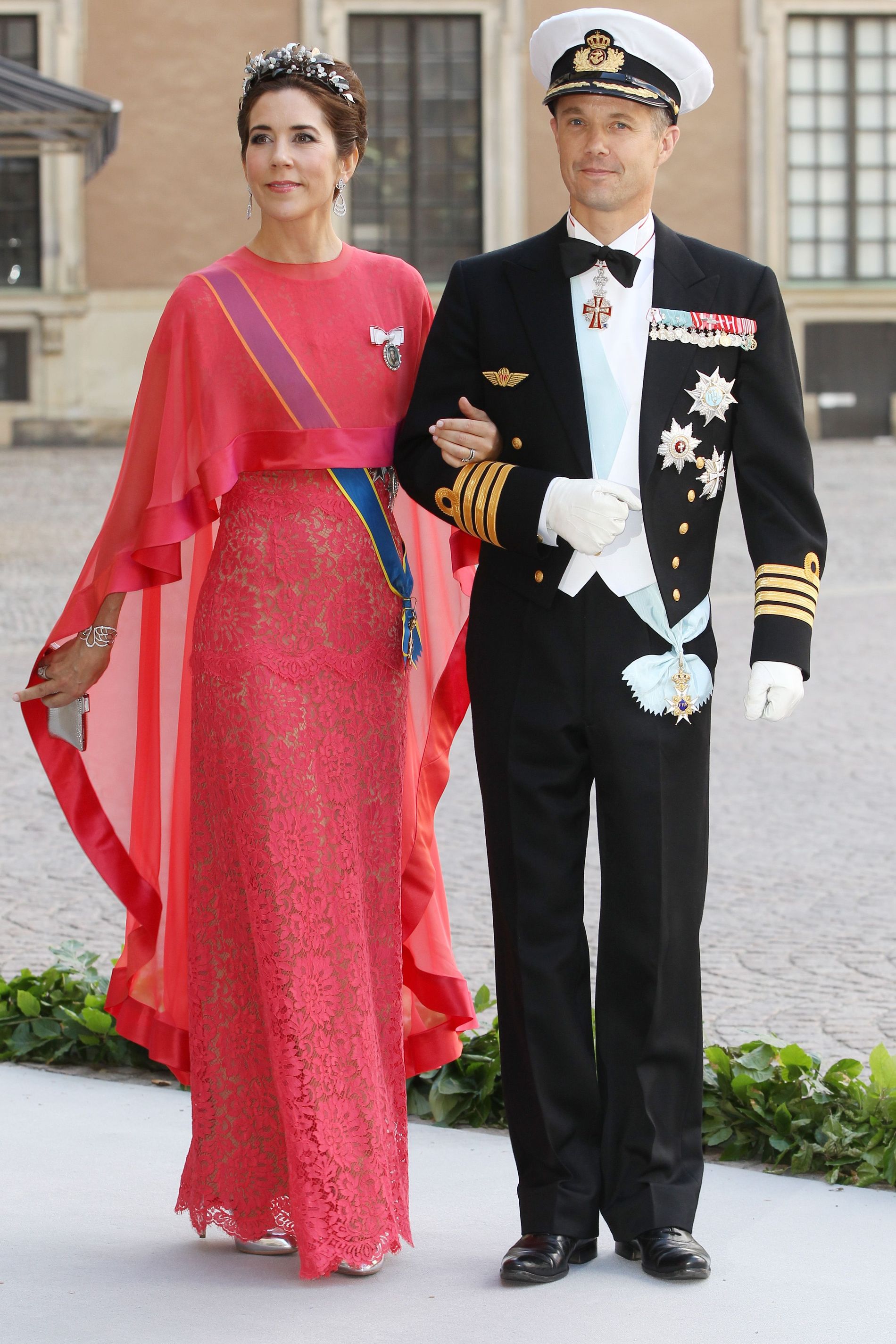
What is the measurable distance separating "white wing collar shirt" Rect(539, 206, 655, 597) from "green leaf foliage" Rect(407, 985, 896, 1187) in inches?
43.7

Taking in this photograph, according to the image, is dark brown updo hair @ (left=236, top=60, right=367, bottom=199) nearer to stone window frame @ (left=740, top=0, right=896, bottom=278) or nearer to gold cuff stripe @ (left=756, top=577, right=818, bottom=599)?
gold cuff stripe @ (left=756, top=577, right=818, bottom=599)

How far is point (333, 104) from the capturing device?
288 centimetres

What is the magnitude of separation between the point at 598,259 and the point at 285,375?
1.68 feet

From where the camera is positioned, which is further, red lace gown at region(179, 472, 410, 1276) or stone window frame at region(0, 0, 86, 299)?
stone window frame at region(0, 0, 86, 299)

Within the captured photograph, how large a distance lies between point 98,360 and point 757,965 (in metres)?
18.4

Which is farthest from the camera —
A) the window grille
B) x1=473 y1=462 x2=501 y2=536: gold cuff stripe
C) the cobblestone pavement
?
the window grille

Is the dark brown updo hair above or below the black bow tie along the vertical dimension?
above

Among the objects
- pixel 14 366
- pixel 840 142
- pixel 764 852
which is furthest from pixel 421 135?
pixel 764 852

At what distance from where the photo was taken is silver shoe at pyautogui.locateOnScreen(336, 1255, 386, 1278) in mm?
2895

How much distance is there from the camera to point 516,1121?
2.90 meters

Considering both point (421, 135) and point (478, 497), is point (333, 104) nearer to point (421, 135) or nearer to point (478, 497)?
point (478, 497)

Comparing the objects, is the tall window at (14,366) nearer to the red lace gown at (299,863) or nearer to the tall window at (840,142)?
the tall window at (840,142)

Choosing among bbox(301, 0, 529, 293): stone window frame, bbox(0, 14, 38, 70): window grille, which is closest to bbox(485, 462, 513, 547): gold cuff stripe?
bbox(301, 0, 529, 293): stone window frame

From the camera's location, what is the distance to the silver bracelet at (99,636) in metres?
3.03
